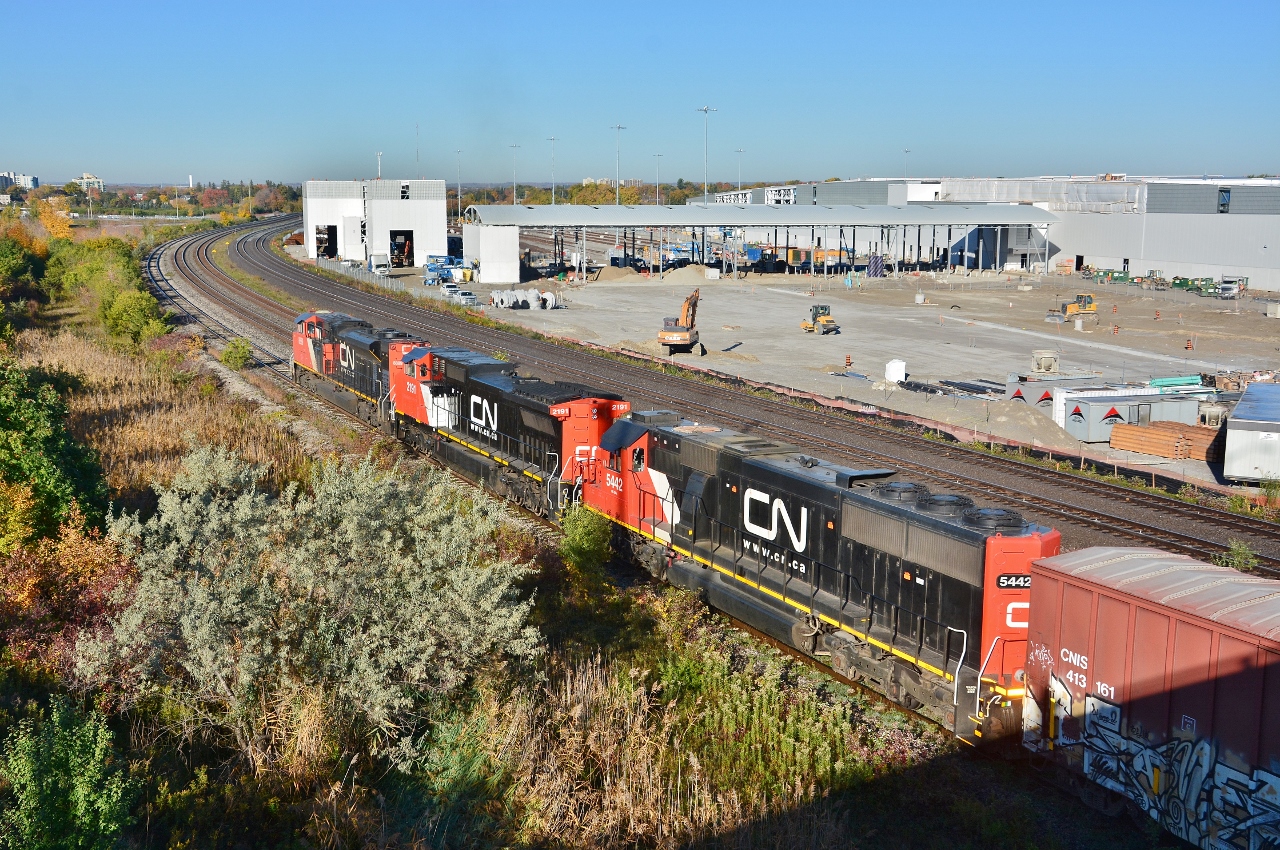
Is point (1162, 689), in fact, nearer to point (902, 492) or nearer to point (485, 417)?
point (902, 492)

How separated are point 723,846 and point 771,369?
38718mm

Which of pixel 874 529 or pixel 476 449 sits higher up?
pixel 874 529

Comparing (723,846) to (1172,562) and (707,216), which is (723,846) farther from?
(707,216)

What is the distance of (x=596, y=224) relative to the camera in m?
87.2

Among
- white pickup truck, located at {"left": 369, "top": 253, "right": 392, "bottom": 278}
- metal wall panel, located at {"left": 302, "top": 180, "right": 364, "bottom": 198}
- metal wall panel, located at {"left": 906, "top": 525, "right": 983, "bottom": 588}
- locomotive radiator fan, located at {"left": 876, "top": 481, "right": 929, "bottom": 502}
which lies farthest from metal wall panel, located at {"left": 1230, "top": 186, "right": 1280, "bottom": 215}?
metal wall panel, located at {"left": 906, "top": 525, "right": 983, "bottom": 588}

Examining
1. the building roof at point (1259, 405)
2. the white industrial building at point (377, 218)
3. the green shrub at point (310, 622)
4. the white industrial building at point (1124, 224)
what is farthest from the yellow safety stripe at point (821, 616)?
the white industrial building at point (377, 218)

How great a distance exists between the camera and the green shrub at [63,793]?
854 cm

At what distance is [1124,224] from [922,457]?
243 ft

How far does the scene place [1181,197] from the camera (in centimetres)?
8669

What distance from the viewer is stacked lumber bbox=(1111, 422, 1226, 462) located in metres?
31.4

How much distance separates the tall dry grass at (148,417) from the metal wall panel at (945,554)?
14066 mm

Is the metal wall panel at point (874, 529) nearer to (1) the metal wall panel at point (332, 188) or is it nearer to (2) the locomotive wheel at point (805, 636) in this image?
(2) the locomotive wheel at point (805, 636)

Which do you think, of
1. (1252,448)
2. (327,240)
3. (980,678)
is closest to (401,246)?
(327,240)

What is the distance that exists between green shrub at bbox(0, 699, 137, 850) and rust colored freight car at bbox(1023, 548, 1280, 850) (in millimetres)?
10057
